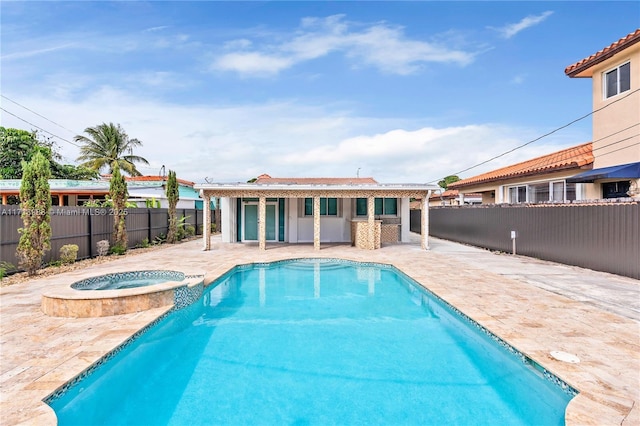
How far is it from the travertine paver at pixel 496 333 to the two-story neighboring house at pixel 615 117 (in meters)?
3.95

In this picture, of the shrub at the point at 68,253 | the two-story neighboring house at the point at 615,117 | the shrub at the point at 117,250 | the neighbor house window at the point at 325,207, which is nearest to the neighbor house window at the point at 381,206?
the neighbor house window at the point at 325,207

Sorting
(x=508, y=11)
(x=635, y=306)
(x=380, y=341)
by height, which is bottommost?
(x=380, y=341)

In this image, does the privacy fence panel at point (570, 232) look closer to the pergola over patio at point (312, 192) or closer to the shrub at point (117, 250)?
the pergola over patio at point (312, 192)

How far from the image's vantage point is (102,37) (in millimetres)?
13836

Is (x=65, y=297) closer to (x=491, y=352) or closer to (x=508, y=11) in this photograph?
(x=491, y=352)

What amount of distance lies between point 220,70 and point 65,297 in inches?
538

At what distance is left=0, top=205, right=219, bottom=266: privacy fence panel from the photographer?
28.7 feet

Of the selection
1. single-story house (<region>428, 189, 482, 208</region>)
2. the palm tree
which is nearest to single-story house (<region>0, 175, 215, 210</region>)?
the palm tree

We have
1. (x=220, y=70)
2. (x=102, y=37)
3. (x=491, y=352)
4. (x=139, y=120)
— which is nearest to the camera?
(x=491, y=352)

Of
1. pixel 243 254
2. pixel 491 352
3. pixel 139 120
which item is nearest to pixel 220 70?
pixel 139 120

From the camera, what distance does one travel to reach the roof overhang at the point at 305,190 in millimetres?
13727

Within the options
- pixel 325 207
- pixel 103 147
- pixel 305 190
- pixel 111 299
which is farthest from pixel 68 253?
pixel 103 147

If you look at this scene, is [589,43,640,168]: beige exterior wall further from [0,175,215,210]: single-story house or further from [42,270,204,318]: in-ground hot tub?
[0,175,215,210]: single-story house

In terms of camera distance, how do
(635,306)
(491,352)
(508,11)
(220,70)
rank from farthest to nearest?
(220,70), (508,11), (635,306), (491,352)
